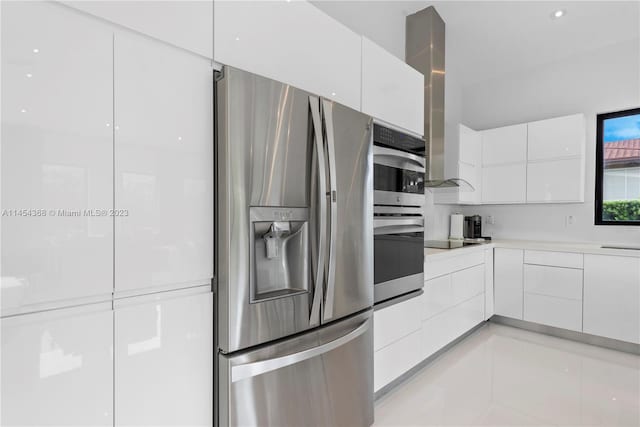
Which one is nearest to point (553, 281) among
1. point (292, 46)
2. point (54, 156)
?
point (292, 46)

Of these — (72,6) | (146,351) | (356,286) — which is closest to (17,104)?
(72,6)

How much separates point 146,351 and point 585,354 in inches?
134

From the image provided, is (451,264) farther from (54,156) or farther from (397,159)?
(54,156)

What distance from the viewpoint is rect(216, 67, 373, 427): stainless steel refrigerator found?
1.12 meters

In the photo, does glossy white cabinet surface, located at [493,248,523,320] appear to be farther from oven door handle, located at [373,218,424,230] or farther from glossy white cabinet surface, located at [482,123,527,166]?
oven door handle, located at [373,218,424,230]

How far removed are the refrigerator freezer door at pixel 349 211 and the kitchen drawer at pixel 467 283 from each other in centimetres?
144

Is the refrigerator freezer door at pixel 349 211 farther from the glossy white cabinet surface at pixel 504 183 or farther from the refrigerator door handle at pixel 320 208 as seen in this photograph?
the glossy white cabinet surface at pixel 504 183

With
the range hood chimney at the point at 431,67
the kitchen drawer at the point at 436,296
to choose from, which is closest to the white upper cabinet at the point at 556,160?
the range hood chimney at the point at 431,67

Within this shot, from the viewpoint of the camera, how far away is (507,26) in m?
2.95

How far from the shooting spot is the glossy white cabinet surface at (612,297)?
2770 millimetres

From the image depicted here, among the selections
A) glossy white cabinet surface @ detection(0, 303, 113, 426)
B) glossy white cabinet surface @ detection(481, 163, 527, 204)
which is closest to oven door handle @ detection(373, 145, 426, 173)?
glossy white cabinet surface @ detection(0, 303, 113, 426)

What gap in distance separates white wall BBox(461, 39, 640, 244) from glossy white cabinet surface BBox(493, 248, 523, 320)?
0.61 metres

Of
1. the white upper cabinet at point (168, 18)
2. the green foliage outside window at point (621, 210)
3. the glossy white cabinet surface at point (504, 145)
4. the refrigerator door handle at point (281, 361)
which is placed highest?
the glossy white cabinet surface at point (504, 145)

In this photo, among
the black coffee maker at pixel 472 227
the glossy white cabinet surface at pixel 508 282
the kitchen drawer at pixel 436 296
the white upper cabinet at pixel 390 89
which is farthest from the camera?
the black coffee maker at pixel 472 227
